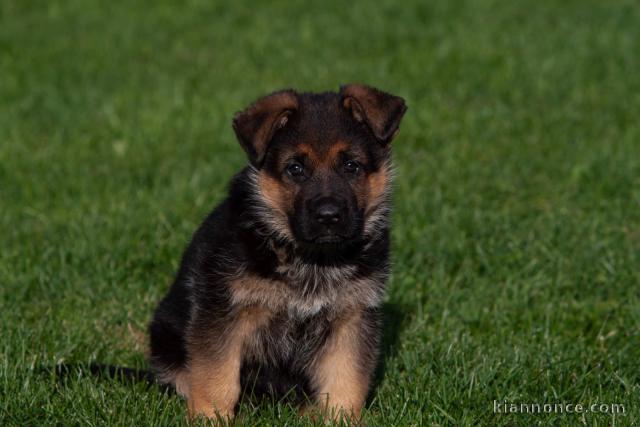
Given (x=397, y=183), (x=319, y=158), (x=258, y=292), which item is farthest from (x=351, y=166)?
(x=397, y=183)

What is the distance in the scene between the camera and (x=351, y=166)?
455 cm

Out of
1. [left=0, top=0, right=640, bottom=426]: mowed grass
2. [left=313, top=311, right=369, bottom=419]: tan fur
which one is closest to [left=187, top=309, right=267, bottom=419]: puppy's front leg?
[left=0, top=0, right=640, bottom=426]: mowed grass

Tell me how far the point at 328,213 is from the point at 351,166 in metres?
0.32

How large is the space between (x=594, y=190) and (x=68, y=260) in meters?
4.01

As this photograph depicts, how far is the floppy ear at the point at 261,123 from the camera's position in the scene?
4.46 m

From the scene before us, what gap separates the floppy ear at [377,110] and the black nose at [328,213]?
1.48 feet

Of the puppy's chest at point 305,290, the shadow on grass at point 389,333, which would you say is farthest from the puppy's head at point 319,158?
the shadow on grass at point 389,333

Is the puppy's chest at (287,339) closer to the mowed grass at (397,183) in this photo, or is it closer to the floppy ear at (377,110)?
the mowed grass at (397,183)

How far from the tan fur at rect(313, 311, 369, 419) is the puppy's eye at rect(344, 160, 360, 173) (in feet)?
2.11

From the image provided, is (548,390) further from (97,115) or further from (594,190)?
(97,115)

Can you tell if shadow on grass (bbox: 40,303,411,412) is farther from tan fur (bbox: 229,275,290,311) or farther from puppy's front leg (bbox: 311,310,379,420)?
tan fur (bbox: 229,275,290,311)

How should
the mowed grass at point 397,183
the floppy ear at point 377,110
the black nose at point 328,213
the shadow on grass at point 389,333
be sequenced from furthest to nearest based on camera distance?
the shadow on grass at point 389,333, the mowed grass at point 397,183, the floppy ear at point 377,110, the black nose at point 328,213

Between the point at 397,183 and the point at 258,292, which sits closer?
the point at 258,292

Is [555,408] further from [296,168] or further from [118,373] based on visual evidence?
[118,373]
